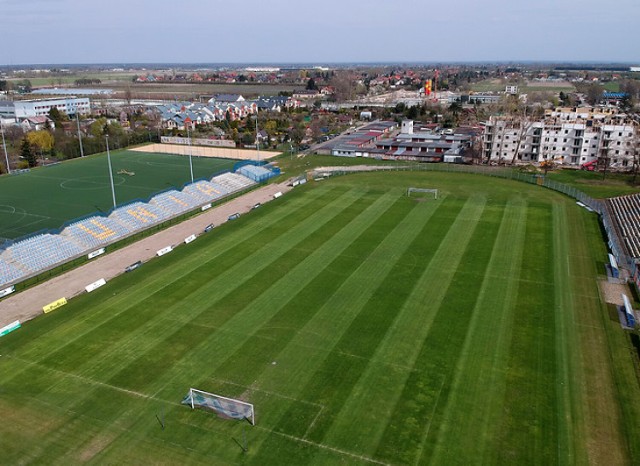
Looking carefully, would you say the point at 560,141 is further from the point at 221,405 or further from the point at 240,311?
the point at 221,405

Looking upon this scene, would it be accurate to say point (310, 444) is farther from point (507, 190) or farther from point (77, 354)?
point (507, 190)

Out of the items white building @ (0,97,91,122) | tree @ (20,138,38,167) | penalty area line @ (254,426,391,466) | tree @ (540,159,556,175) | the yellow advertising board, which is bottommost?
penalty area line @ (254,426,391,466)

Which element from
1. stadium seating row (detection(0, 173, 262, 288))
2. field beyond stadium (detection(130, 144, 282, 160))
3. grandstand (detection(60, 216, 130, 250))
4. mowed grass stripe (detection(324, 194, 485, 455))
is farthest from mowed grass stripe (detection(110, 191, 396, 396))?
field beyond stadium (detection(130, 144, 282, 160))

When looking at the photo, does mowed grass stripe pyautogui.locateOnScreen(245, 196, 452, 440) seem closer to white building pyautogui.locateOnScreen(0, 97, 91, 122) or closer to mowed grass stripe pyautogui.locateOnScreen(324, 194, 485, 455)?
mowed grass stripe pyautogui.locateOnScreen(324, 194, 485, 455)

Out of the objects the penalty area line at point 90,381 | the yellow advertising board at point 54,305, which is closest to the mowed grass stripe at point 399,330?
the penalty area line at point 90,381

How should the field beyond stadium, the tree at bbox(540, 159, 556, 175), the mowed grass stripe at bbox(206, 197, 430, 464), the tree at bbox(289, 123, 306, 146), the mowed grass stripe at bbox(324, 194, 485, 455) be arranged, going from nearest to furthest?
the mowed grass stripe at bbox(324, 194, 485, 455) < the mowed grass stripe at bbox(206, 197, 430, 464) < the tree at bbox(540, 159, 556, 175) < the field beyond stadium < the tree at bbox(289, 123, 306, 146)

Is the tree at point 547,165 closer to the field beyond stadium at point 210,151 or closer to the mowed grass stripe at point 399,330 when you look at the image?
the mowed grass stripe at point 399,330
